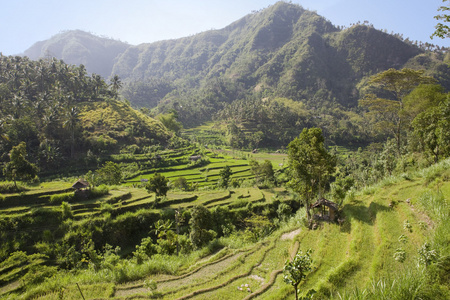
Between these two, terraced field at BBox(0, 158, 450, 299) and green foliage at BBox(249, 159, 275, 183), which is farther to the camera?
green foliage at BBox(249, 159, 275, 183)

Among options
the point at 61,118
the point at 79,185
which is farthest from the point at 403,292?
the point at 61,118

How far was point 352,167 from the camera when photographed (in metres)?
62.7

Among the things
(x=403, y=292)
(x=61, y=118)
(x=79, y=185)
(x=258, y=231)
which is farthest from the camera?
(x=61, y=118)

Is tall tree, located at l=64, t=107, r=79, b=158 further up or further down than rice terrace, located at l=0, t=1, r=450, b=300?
further up

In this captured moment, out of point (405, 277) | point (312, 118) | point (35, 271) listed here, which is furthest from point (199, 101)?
point (405, 277)

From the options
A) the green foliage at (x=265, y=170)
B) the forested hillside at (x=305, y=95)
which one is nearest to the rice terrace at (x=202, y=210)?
the green foliage at (x=265, y=170)

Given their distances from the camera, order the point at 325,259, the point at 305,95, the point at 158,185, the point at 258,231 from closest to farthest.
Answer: the point at 325,259, the point at 258,231, the point at 158,185, the point at 305,95

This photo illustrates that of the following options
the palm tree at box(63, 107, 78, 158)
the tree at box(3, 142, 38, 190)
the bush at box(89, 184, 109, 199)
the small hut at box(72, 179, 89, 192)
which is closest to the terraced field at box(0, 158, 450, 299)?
the small hut at box(72, 179, 89, 192)

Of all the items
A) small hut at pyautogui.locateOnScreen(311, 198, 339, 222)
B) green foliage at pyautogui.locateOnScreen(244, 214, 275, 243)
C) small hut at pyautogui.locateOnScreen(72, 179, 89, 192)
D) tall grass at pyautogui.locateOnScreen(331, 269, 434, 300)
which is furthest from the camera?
small hut at pyautogui.locateOnScreen(72, 179, 89, 192)

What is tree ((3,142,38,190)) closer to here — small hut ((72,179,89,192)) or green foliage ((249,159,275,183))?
small hut ((72,179,89,192))

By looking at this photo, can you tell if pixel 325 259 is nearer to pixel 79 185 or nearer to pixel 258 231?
pixel 258 231

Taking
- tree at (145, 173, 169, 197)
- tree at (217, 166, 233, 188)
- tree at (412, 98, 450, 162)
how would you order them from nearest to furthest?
tree at (412, 98, 450, 162) < tree at (145, 173, 169, 197) < tree at (217, 166, 233, 188)

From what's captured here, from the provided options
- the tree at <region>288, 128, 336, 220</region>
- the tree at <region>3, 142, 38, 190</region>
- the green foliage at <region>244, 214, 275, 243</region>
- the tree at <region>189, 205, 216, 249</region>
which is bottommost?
the green foliage at <region>244, 214, 275, 243</region>

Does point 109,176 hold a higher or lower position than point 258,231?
higher
